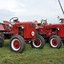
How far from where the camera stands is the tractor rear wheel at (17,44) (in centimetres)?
1131

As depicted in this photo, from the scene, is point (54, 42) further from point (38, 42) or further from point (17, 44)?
point (17, 44)

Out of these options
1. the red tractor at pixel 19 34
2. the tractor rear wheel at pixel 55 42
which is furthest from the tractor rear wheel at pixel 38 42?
the tractor rear wheel at pixel 55 42

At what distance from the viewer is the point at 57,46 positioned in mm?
13703

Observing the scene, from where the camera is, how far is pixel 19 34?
12625 mm

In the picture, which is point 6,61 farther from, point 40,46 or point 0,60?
point 40,46

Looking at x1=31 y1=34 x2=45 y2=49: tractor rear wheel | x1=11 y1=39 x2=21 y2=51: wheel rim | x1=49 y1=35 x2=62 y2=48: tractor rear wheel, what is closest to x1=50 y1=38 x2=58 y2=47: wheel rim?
x1=49 y1=35 x2=62 y2=48: tractor rear wheel

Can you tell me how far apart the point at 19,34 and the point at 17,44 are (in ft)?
3.48

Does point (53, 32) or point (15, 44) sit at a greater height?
point (53, 32)

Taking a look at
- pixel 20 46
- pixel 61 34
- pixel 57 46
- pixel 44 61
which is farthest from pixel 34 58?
pixel 61 34

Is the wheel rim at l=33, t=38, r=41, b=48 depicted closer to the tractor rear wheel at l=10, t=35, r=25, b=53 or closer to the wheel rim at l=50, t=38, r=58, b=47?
the wheel rim at l=50, t=38, r=58, b=47

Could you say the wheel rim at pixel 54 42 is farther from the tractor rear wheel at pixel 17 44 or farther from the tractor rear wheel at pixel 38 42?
the tractor rear wheel at pixel 17 44

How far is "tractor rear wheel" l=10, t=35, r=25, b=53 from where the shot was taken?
11.3 metres

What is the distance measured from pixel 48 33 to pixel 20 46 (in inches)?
199

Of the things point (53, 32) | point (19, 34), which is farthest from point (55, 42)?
point (19, 34)
